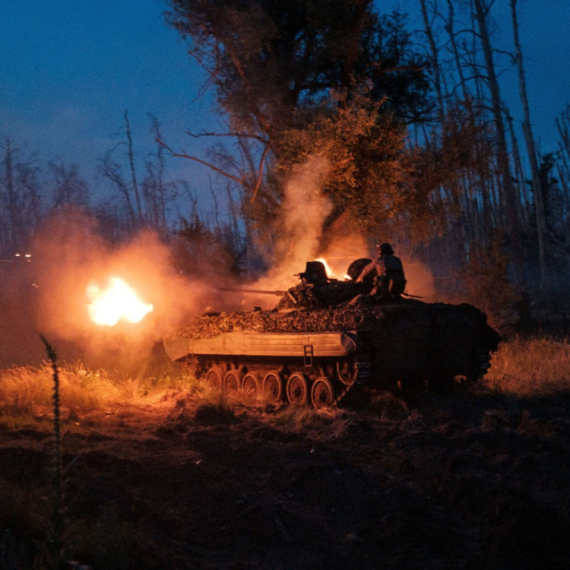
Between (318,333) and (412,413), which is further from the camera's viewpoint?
(318,333)

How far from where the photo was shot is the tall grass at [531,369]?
35.5ft

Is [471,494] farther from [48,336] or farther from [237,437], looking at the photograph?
[48,336]

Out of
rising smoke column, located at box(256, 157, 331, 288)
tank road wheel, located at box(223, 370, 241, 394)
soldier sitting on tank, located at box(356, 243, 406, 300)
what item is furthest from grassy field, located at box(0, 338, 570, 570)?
rising smoke column, located at box(256, 157, 331, 288)

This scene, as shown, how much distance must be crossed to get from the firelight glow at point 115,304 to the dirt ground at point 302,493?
745 centimetres

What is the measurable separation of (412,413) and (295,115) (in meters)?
11.5

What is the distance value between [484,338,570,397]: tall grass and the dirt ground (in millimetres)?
1665

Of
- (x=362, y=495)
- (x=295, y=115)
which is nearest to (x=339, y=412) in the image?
(x=362, y=495)

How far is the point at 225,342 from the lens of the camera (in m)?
13.0

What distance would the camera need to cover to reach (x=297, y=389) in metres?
11.8

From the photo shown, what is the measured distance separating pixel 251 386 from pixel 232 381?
0.80 meters

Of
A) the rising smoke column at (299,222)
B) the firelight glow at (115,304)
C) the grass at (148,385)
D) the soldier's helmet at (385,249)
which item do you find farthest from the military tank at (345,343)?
the rising smoke column at (299,222)

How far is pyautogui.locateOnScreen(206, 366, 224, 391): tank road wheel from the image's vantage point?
14.1m

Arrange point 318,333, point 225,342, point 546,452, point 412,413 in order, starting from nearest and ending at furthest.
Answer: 1. point 546,452
2. point 412,413
3. point 318,333
4. point 225,342

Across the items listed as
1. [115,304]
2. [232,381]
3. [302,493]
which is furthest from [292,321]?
[115,304]
